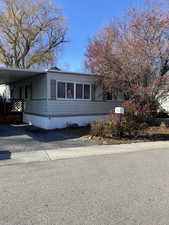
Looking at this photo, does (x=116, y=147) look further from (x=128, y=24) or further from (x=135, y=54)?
(x=128, y=24)

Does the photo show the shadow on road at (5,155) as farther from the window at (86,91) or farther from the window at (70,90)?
the window at (86,91)

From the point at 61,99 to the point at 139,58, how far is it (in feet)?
16.6

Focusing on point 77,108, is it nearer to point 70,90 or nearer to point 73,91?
point 73,91

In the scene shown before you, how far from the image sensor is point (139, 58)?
35.4 ft

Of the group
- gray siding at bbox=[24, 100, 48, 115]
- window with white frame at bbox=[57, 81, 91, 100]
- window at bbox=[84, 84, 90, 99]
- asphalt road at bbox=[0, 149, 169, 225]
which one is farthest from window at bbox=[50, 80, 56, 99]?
asphalt road at bbox=[0, 149, 169, 225]

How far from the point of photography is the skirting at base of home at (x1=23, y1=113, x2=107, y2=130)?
→ 11.3 metres

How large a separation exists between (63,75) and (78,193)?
902 centimetres

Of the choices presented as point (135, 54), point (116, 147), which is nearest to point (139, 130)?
point (116, 147)

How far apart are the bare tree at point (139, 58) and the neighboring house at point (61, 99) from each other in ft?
4.46

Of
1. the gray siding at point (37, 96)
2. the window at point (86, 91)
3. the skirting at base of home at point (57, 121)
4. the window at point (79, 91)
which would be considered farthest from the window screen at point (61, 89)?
the window at point (86, 91)

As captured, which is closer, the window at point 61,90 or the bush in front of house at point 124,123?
the bush in front of house at point 124,123

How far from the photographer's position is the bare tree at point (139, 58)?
35.0 feet

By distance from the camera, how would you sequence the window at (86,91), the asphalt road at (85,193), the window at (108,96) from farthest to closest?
the window at (108,96)
the window at (86,91)
the asphalt road at (85,193)

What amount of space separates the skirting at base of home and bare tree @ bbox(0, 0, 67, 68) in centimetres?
1409
